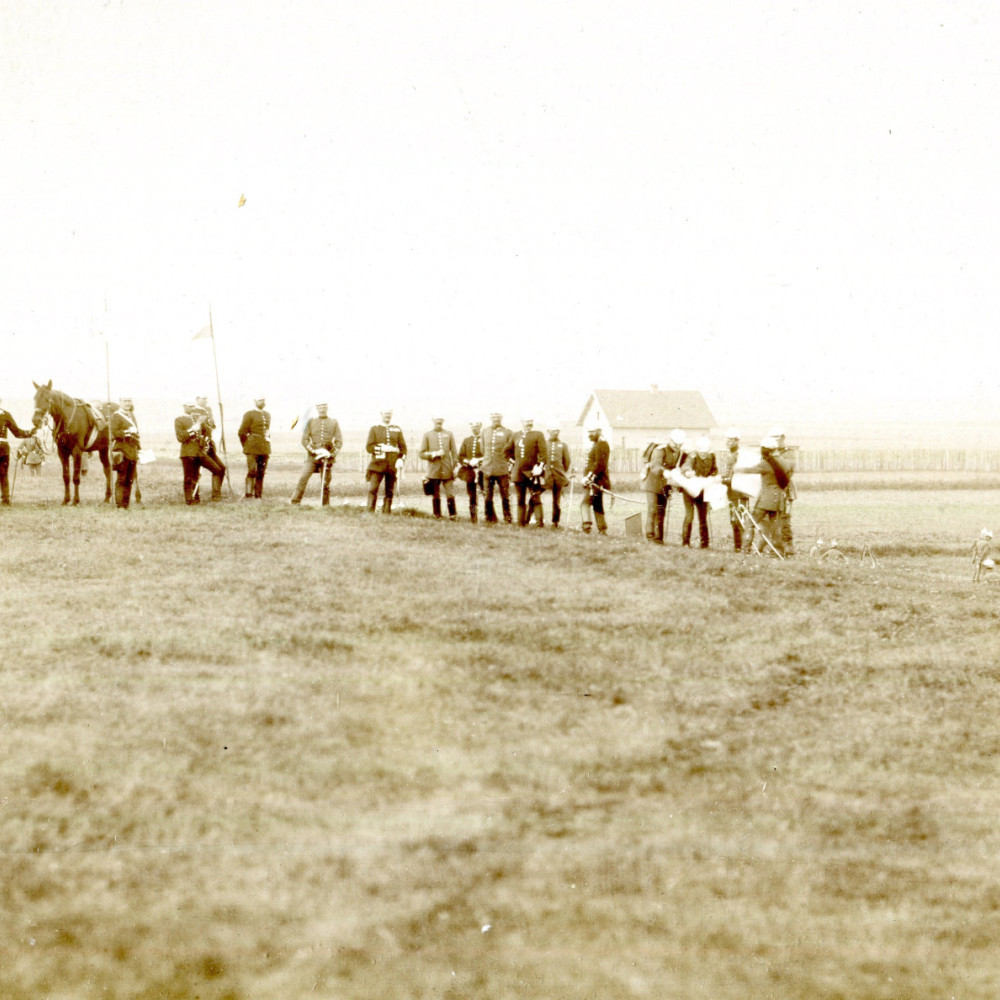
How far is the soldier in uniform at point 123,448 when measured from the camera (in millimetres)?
19750

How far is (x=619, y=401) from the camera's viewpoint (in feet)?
243

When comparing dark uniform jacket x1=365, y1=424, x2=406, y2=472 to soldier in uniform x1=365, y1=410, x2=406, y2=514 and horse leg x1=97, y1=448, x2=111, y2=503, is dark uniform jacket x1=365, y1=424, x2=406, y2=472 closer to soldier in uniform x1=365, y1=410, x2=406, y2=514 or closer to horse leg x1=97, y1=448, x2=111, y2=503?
soldier in uniform x1=365, y1=410, x2=406, y2=514

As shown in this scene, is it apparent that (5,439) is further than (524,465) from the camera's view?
No

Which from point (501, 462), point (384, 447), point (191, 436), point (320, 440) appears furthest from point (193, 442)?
point (501, 462)

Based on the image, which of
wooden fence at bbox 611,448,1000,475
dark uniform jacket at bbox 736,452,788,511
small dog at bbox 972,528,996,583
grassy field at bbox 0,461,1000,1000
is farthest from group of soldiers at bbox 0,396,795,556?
wooden fence at bbox 611,448,1000,475

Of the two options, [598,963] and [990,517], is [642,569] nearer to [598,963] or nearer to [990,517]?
[598,963]

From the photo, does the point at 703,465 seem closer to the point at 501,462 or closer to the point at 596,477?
the point at 596,477

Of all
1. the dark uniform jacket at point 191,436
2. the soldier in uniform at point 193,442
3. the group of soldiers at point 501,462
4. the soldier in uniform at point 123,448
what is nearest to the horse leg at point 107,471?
the soldier in uniform at point 123,448

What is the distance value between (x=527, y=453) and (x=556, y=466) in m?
0.83

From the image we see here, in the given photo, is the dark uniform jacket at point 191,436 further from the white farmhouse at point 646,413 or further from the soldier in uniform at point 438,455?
the white farmhouse at point 646,413

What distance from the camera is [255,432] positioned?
887 inches

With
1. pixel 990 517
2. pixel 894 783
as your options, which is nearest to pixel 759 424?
pixel 990 517

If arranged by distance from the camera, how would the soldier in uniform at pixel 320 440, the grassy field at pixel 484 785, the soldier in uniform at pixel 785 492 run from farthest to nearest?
1. the soldier in uniform at pixel 320 440
2. the soldier in uniform at pixel 785 492
3. the grassy field at pixel 484 785

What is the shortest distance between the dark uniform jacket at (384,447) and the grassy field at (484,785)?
6127 millimetres
